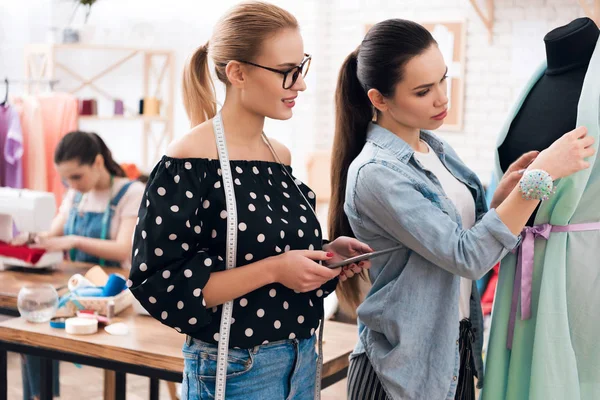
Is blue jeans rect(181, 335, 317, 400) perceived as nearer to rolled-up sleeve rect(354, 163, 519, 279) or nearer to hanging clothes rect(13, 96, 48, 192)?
rolled-up sleeve rect(354, 163, 519, 279)

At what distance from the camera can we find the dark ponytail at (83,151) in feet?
11.5

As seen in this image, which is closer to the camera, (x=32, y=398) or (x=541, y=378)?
(x=541, y=378)

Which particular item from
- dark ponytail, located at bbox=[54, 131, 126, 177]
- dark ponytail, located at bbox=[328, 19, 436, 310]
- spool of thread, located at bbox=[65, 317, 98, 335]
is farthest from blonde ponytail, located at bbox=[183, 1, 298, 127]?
dark ponytail, located at bbox=[54, 131, 126, 177]

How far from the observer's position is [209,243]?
1453mm

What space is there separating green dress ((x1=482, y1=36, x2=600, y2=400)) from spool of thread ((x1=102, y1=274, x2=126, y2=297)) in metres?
1.38

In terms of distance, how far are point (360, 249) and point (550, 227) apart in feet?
1.36

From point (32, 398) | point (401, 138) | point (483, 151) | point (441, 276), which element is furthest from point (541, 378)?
point (483, 151)

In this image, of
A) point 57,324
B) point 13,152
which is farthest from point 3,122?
point 57,324

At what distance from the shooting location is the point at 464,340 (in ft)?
5.69

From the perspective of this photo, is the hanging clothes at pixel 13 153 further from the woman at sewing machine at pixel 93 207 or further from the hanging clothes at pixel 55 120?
the woman at sewing machine at pixel 93 207

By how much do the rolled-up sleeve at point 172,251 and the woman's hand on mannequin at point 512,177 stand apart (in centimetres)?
66

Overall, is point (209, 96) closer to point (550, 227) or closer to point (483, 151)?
point (550, 227)

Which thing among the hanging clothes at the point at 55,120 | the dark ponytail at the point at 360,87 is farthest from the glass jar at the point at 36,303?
the hanging clothes at the point at 55,120

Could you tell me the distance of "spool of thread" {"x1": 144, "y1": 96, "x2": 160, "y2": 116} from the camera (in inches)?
214
